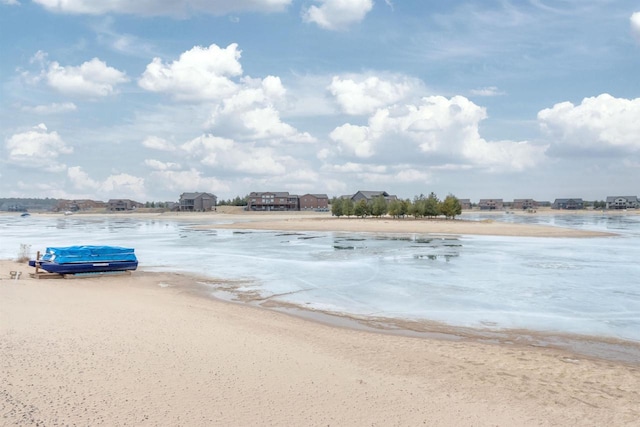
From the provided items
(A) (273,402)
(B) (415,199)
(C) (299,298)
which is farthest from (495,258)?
(B) (415,199)

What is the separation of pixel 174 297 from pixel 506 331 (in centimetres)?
1163

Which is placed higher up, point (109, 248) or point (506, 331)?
point (109, 248)

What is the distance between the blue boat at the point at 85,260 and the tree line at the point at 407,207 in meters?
79.8

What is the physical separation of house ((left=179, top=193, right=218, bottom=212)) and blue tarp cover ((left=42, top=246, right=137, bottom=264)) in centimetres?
15331

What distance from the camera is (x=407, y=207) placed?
101 meters

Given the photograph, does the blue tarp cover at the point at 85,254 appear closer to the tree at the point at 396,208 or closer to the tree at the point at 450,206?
the tree at the point at 450,206

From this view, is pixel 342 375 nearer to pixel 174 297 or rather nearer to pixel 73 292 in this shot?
pixel 174 297

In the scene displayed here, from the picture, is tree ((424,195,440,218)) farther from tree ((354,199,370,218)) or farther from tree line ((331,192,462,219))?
tree ((354,199,370,218))

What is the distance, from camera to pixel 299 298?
17.8m

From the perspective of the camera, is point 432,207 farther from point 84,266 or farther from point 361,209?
point 84,266

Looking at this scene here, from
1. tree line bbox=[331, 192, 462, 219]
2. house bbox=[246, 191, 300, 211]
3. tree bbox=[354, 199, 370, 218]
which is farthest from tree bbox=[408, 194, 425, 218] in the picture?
house bbox=[246, 191, 300, 211]

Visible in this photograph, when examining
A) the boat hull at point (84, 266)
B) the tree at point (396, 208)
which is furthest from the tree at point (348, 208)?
the boat hull at point (84, 266)

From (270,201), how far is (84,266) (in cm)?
14767

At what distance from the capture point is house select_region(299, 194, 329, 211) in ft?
591
